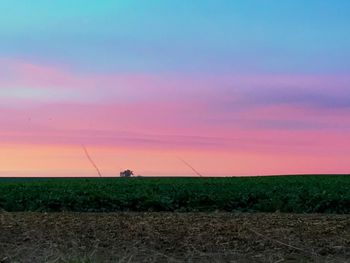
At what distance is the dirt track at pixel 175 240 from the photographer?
26.5 feet

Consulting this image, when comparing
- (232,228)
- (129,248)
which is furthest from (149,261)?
(232,228)

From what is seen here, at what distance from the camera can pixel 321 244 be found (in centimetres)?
881

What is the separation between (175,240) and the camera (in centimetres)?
908

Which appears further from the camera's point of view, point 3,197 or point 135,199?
point 3,197

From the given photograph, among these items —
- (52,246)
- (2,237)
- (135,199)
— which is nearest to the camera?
(52,246)

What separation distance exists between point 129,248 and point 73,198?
8529mm

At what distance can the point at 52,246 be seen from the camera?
851cm

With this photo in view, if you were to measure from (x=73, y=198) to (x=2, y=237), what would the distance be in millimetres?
7221

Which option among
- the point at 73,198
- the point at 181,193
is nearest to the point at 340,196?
the point at 181,193

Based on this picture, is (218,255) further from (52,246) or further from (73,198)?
(73,198)

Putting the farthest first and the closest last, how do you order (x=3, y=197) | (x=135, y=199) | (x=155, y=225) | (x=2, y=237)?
(x=3, y=197) → (x=135, y=199) → (x=155, y=225) → (x=2, y=237)

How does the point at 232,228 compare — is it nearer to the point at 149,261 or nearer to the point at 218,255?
the point at 218,255

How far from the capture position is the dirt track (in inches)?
318

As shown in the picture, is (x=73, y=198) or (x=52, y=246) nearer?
(x=52, y=246)
